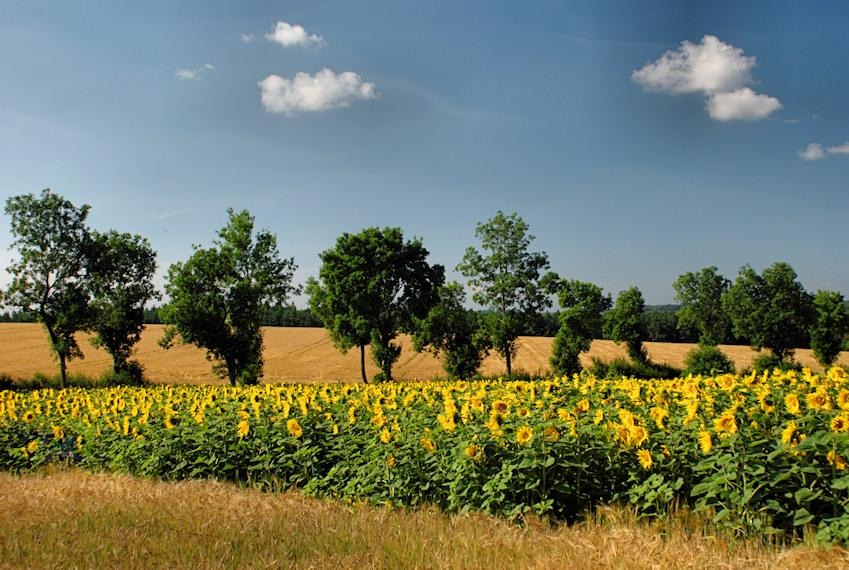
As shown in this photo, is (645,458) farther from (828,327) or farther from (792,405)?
(828,327)

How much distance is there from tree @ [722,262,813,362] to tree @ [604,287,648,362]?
13.6m

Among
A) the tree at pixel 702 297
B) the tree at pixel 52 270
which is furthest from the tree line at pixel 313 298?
the tree at pixel 702 297

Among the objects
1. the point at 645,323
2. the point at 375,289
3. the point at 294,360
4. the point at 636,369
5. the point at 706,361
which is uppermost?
the point at 375,289

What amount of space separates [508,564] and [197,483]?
13.0 feet

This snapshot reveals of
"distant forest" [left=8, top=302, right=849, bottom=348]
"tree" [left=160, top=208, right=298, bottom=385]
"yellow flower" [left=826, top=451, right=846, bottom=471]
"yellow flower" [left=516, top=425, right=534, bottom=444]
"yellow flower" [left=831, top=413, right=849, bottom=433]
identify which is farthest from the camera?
"distant forest" [left=8, top=302, right=849, bottom=348]

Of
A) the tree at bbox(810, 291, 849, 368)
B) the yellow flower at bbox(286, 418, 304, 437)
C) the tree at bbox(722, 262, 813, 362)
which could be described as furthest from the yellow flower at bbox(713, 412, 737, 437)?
the tree at bbox(810, 291, 849, 368)

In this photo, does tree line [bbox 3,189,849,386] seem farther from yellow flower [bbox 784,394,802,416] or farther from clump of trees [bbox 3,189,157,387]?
yellow flower [bbox 784,394,802,416]

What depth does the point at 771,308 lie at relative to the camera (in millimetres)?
46562

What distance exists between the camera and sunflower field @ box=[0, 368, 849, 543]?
3.79 m

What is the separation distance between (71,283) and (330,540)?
121 ft

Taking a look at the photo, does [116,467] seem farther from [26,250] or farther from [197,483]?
[26,250]

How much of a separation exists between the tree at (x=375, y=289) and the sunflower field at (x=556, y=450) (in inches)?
1035

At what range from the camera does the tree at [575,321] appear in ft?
120

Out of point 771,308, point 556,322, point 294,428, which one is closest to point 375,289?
point 294,428
